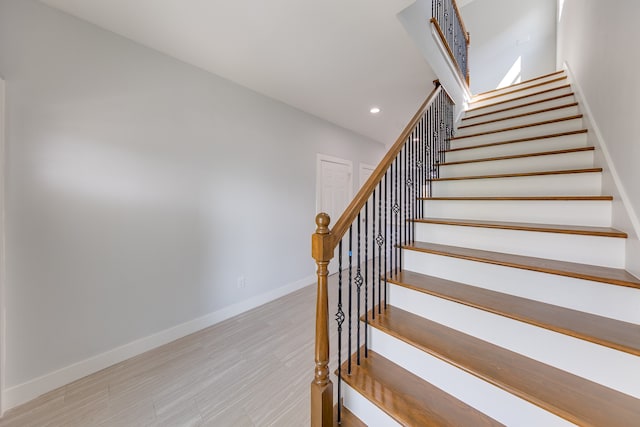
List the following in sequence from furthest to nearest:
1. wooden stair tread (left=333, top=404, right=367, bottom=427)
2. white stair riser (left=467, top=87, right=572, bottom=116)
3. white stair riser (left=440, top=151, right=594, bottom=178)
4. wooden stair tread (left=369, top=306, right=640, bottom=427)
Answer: white stair riser (left=467, top=87, right=572, bottom=116) < white stair riser (left=440, top=151, right=594, bottom=178) < wooden stair tread (left=333, top=404, right=367, bottom=427) < wooden stair tread (left=369, top=306, right=640, bottom=427)

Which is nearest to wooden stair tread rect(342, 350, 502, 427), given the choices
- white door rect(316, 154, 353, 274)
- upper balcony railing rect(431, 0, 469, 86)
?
white door rect(316, 154, 353, 274)

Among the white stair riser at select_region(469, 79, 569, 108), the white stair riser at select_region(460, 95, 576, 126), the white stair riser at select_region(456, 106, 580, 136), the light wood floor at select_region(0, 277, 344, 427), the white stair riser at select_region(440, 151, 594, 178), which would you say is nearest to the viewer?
the light wood floor at select_region(0, 277, 344, 427)

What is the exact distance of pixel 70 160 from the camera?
1.59 metres

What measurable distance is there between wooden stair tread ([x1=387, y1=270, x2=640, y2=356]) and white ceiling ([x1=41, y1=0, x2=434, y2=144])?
188 cm

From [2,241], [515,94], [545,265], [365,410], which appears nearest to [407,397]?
[365,410]

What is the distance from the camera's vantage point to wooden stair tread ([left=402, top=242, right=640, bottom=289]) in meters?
1.00

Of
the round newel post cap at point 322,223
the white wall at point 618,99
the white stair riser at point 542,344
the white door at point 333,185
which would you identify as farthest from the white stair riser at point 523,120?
the round newel post cap at point 322,223

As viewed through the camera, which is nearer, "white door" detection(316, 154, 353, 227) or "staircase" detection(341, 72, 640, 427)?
"staircase" detection(341, 72, 640, 427)

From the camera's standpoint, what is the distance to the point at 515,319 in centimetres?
103

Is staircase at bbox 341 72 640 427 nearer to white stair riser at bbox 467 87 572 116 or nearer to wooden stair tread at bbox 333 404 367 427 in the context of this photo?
wooden stair tread at bbox 333 404 367 427

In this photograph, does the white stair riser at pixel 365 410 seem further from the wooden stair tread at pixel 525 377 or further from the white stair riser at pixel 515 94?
the white stair riser at pixel 515 94

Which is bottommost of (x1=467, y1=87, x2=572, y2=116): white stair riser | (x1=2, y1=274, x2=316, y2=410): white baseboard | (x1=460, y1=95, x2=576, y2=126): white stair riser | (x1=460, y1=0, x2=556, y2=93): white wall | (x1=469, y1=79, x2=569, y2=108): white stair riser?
(x1=2, y1=274, x2=316, y2=410): white baseboard

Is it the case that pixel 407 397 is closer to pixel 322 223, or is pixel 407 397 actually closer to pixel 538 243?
pixel 322 223

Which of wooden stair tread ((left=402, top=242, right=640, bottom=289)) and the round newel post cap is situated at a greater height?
the round newel post cap
